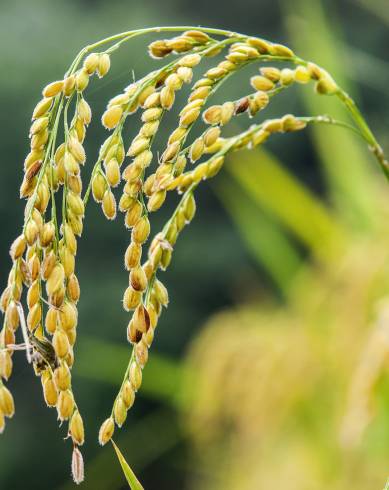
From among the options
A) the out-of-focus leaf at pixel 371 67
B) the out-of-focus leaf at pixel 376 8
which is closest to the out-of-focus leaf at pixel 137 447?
the out-of-focus leaf at pixel 376 8

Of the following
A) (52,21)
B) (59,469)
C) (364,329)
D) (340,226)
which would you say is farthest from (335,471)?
(52,21)

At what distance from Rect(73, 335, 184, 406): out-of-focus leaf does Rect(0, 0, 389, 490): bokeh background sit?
0.02 m

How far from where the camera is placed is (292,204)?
3.23 metres

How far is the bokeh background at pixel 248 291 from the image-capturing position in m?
2.88

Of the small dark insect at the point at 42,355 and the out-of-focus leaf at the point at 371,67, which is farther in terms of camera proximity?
the out-of-focus leaf at the point at 371,67

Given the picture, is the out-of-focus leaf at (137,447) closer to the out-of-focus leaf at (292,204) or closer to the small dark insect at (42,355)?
the out-of-focus leaf at (292,204)

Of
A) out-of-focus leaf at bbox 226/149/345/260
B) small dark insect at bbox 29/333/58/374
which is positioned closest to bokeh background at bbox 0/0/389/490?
out-of-focus leaf at bbox 226/149/345/260

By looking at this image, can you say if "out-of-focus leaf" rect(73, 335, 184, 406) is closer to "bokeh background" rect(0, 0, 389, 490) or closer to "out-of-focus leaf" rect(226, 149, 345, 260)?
"bokeh background" rect(0, 0, 389, 490)

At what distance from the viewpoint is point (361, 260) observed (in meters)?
2.69

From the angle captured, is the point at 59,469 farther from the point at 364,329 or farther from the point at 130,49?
the point at 364,329

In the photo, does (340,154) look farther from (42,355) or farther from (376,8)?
(42,355)

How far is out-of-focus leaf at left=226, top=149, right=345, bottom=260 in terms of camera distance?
3.23m

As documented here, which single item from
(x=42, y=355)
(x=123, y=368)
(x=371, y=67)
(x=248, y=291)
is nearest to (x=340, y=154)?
(x=371, y=67)

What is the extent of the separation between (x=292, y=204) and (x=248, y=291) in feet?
18.6
